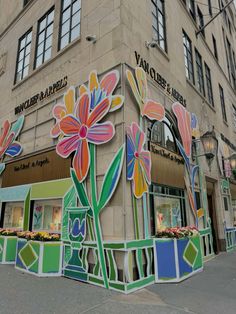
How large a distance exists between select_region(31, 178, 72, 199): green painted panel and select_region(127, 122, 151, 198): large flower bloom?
2043 millimetres

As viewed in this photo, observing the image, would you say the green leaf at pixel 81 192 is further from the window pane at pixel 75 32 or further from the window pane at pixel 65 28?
the window pane at pixel 65 28

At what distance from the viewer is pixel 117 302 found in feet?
14.9

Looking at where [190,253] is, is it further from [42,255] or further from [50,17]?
[50,17]

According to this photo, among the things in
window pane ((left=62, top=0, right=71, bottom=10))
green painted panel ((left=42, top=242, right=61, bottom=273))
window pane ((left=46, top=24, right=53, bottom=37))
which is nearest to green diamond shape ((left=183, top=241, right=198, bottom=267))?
green painted panel ((left=42, top=242, right=61, bottom=273))

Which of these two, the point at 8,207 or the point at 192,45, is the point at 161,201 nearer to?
the point at 8,207

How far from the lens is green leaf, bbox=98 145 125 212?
5.87m

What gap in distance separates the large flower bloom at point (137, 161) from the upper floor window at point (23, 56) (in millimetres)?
6859

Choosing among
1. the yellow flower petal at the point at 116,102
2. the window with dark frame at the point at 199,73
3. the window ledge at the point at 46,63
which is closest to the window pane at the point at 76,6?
the window ledge at the point at 46,63

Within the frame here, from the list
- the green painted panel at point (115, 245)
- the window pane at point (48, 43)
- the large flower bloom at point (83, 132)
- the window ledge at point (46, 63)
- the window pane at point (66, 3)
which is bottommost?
the green painted panel at point (115, 245)

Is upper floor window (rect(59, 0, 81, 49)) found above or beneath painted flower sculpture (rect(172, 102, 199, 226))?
above

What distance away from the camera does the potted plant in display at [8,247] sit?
759 centimetres

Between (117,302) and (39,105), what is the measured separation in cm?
713

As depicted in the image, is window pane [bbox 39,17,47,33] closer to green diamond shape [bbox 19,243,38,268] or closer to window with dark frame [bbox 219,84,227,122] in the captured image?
green diamond shape [bbox 19,243,38,268]

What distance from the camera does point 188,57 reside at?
1140 centimetres
